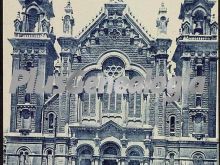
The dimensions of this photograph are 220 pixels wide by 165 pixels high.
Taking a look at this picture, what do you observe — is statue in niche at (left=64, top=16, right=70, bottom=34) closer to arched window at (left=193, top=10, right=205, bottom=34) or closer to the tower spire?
the tower spire

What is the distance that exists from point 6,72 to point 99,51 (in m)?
5.86

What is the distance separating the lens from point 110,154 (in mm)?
26516

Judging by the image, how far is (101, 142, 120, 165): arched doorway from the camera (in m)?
26.4

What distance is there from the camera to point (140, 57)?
1072 inches

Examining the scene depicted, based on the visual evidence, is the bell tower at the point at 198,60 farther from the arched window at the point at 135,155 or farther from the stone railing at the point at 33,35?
the stone railing at the point at 33,35

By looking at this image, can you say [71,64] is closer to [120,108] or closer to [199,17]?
[120,108]

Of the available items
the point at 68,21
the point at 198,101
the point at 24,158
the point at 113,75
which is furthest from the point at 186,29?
the point at 24,158

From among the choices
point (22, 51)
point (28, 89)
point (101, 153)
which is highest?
point (22, 51)

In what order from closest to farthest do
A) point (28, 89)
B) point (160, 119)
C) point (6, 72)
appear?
point (6, 72)
point (28, 89)
point (160, 119)

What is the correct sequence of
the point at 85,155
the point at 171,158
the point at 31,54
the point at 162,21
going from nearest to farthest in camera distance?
the point at 162,21 → the point at 171,158 → the point at 85,155 → the point at 31,54

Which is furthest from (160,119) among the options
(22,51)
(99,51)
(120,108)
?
(22,51)

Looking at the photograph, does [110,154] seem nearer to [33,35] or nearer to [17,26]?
[33,35]

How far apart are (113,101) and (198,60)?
337cm

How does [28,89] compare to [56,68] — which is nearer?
[28,89]
